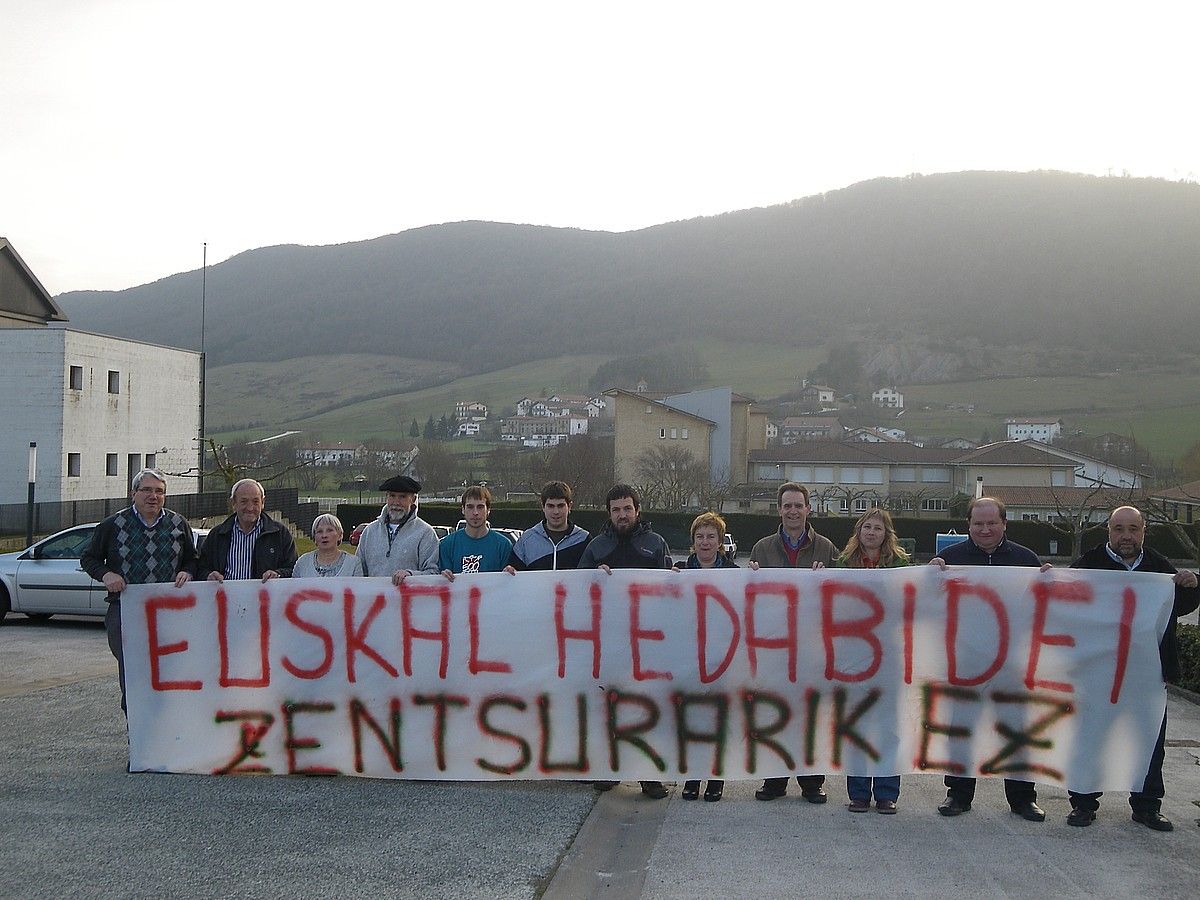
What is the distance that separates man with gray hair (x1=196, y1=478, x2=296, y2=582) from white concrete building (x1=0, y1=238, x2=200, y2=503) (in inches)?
1389

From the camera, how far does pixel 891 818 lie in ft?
19.7

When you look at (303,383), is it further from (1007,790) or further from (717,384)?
(1007,790)

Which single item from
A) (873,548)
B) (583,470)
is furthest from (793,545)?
(583,470)

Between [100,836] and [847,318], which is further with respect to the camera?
[847,318]

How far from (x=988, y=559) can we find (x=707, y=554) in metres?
1.66

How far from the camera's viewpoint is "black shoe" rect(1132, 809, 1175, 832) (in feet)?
19.0

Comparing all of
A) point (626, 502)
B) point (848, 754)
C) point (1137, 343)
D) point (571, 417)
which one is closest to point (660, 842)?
point (848, 754)

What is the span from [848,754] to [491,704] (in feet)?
6.99

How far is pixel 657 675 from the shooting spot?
21.3 feet

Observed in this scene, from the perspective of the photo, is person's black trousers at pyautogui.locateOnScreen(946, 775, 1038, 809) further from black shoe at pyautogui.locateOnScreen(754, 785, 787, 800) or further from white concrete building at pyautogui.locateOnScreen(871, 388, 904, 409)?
white concrete building at pyautogui.locateOnScreen(871, 388, 904, 409)

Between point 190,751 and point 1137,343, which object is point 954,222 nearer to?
point 1137,343

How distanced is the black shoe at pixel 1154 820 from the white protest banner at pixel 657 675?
0.16m

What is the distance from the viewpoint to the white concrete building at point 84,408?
3856cm

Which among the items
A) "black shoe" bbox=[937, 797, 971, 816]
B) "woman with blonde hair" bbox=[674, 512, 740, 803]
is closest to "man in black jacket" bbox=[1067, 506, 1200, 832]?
"black shoe" bbox=[937, 797, 971, 816]
